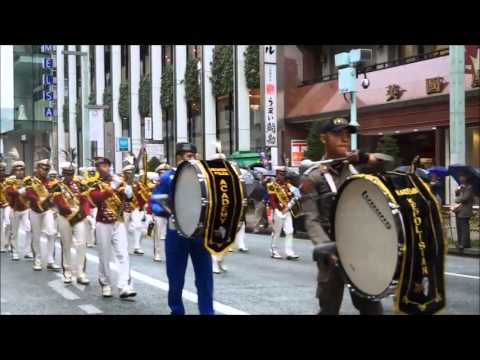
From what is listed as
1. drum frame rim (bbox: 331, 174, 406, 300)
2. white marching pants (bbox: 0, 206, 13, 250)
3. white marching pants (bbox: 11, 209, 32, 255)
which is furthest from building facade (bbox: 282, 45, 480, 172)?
white marching pants (bbox: 11, 209, 32, 255)

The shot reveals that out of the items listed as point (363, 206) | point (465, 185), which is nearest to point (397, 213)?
point (363, 206)

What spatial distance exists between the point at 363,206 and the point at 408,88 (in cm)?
521

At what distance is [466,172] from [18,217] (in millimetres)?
5115

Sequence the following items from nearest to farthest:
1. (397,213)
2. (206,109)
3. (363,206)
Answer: (397,213) → (363,206) → (206,109)

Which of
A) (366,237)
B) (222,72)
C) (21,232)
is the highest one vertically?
(222,72)

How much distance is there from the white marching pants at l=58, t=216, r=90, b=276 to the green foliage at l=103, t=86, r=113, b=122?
162 centimetres

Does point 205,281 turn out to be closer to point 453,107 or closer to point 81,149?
point 81,149

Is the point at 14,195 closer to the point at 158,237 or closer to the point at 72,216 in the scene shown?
the point at 72,216

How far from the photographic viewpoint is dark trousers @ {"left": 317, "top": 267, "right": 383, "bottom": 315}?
3215mm

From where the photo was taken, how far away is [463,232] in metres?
8.64

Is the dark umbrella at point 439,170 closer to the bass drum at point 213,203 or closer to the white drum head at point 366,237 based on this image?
the bass drum at point 213,203

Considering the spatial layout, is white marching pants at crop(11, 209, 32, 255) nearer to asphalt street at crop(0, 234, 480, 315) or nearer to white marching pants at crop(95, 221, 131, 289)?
asphalt street at crop(0, 234, 480, 315)

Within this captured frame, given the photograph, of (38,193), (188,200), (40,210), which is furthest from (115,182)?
(40,210)

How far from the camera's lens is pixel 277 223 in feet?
29.7
